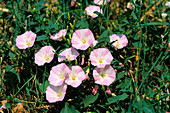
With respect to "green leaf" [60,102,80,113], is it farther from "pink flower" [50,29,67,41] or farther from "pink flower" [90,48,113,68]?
"pink flower" [50,29,67,41]

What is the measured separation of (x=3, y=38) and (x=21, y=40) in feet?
1.64

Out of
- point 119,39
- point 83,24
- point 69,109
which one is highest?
point 83,24

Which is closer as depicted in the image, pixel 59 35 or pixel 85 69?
pixel 85 69

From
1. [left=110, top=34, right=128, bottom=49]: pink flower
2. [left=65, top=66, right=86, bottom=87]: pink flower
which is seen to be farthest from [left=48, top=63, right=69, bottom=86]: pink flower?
[left=110, top=34, right=128, bottom=49]: pink flower

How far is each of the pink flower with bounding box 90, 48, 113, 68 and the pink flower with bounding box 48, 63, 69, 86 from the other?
276 mm

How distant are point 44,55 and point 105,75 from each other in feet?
2.21

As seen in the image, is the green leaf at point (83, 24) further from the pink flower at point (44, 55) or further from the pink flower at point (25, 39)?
the pink flower at point (25, 39)

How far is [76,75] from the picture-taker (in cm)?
180

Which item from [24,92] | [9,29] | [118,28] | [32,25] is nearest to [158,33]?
[118,28]

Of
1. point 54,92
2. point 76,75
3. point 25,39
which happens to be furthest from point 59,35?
point 54,92

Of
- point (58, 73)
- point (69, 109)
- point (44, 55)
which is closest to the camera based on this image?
point (69, 109)

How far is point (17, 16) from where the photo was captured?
→ 7.74 ft

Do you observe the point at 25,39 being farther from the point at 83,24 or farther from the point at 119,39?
the point at 119,39

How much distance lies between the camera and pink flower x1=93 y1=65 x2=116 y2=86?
5.90ft
